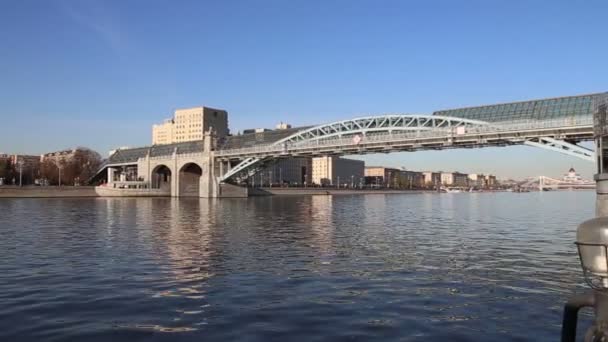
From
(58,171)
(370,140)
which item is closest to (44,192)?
(58,171)

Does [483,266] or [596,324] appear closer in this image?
[596,324]

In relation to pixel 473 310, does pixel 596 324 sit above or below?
above

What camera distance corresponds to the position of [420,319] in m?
9.32

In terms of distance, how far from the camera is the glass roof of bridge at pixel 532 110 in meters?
52.3

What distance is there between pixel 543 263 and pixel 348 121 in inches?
2442

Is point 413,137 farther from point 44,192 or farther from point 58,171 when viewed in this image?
point 58,171

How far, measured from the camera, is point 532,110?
57969 millimetres

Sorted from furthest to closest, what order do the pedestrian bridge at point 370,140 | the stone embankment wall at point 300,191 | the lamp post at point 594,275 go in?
1. the stone embankment wall at point 300,191
2. the pedestrian bridge at point 370,140
3. the lamp post at point 594,275

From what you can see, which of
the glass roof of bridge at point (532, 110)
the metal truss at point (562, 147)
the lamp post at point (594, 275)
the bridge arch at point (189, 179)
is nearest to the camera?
→ the lamp post at point (594, 275)

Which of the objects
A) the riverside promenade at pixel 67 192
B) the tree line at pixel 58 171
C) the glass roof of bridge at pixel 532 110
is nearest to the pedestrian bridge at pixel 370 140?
the glass roof of bridge at pixel 532 110

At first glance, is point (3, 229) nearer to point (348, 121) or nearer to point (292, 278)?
point (292, 278)

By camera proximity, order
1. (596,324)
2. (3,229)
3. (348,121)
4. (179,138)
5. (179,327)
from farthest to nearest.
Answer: (179,138), (348,121), (3,229), (179,327), (596,324)

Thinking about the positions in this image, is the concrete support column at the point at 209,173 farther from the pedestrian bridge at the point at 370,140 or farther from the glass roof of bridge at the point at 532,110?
the glass roof of bridge at the point at 532,110

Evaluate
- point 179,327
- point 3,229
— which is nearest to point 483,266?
point 179,327
